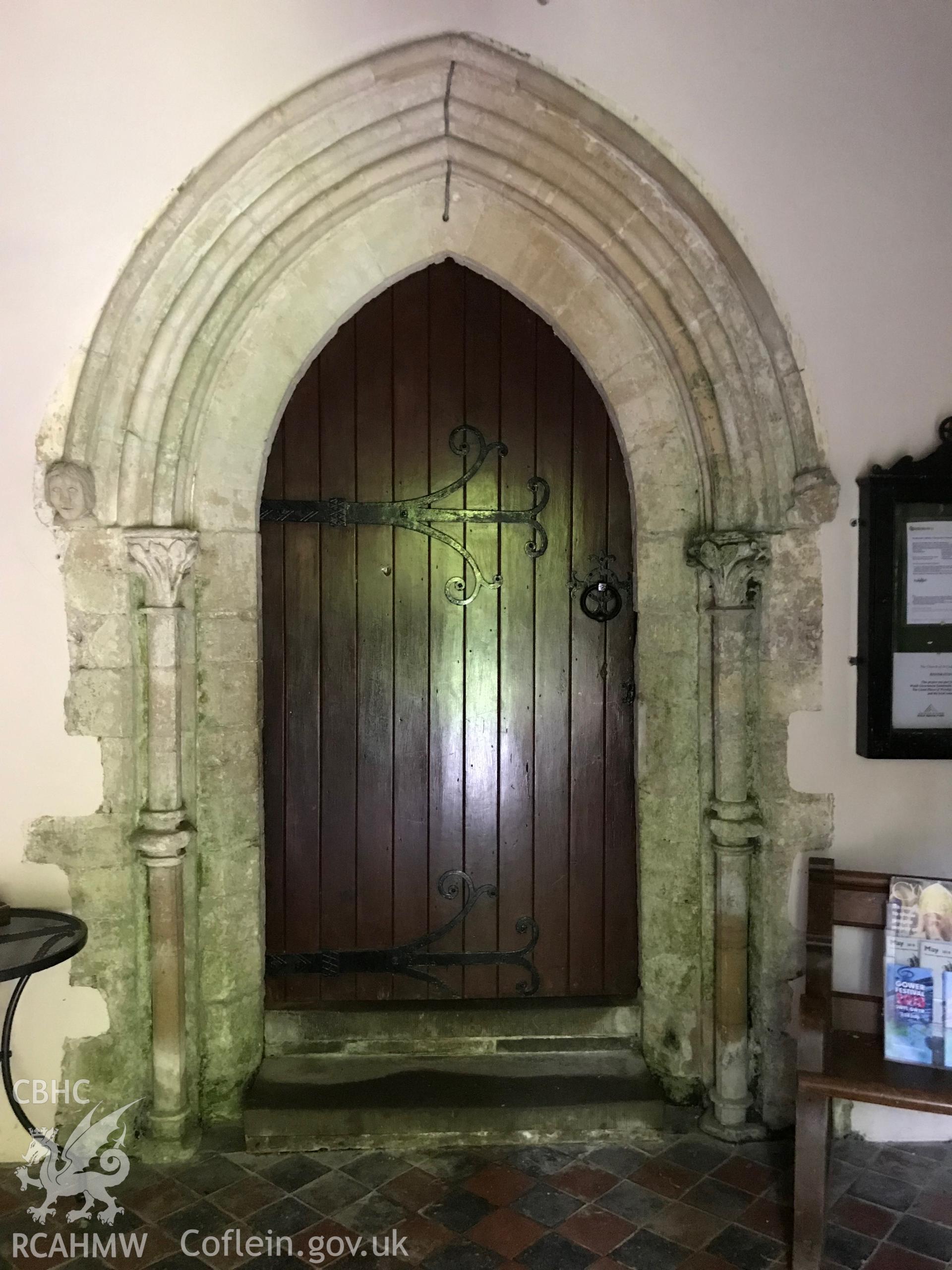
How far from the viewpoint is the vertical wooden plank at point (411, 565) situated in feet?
10.4

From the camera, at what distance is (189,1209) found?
2.55m

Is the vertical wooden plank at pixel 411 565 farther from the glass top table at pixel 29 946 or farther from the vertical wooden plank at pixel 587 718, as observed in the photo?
the glass top table at pixel 29 946

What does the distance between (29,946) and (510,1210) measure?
1.45 metres

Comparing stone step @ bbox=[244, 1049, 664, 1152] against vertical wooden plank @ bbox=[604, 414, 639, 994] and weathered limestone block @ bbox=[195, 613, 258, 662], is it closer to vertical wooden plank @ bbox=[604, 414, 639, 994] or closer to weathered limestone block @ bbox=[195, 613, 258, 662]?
vertical wooden plank @ bbox=[604, 414, 639, 994]

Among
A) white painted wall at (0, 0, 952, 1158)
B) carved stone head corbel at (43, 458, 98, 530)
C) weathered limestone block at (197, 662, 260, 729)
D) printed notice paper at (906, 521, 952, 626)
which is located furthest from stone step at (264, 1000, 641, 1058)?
carved stone head corbel at (43, 458, 98, 530)

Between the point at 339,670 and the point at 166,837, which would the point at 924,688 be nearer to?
the point at 339,670

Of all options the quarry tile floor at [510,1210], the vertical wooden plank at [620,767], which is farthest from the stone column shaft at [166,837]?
the vertical wooden plank at [620,767]

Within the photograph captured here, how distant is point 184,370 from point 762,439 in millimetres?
1705

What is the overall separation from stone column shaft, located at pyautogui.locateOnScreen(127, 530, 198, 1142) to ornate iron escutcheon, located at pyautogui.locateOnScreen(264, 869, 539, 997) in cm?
43

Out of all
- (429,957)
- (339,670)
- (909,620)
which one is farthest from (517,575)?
(429,957)

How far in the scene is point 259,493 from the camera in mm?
2979

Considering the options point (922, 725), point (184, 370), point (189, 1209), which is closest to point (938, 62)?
point (922, 725)

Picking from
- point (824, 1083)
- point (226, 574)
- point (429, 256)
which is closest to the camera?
point (824, 1083)

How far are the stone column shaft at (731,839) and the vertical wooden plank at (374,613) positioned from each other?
1012 mm
